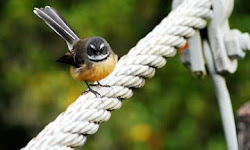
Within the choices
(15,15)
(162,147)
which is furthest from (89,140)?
(15,15)

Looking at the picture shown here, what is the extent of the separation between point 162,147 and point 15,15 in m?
1.24

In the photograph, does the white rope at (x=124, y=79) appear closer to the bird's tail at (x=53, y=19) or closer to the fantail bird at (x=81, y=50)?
the fantail bird at (x=81, y=50)

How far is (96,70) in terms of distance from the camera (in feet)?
9.18

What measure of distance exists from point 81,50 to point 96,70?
6.2 inches

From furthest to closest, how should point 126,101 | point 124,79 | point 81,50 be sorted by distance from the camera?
point 126,101 < point 81,50 < point 124,79

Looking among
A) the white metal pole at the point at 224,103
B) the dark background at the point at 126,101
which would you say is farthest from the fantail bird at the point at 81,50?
the dark background at the point at 126,101

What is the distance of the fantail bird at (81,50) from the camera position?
2840 millimetres

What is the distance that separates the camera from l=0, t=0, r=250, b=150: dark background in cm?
489

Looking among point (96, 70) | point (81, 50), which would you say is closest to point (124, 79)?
point (96, 70)

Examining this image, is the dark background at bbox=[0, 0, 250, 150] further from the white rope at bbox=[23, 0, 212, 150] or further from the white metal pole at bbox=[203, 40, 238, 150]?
the white rope at bbox=[23, 0, 212, 150]

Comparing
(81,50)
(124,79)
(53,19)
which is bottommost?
(124,79)

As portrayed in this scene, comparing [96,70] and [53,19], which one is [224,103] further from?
[53,19]

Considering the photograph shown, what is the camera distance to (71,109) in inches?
87.5

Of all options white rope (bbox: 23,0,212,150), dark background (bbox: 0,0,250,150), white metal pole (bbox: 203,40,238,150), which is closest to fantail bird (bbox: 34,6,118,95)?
white rope (bbox: 23,0,212,150)
